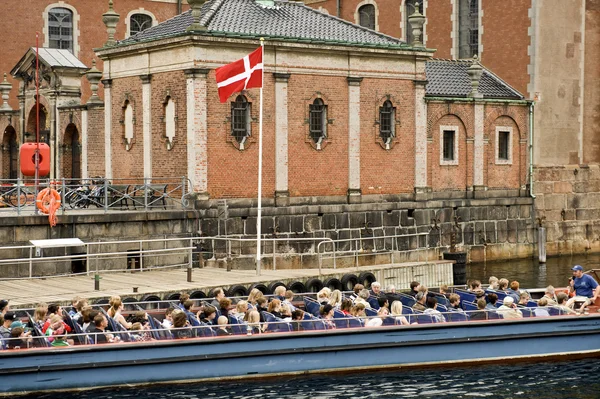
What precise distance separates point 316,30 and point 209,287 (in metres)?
12.9

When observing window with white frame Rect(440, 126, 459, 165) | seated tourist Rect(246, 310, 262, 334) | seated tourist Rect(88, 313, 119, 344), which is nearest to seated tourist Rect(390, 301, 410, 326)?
seated tourist Rect(246, 310, 262, 334)

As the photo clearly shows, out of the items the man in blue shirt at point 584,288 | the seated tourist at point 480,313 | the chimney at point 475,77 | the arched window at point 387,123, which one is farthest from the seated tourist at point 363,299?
the chimney at point 475,77

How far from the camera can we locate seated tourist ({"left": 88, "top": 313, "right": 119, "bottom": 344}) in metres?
21.2

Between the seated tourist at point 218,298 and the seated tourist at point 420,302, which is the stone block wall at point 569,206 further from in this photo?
the seated tourist at point 218,298

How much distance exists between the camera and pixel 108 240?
3177 cm

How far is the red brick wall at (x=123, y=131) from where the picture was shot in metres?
37.2

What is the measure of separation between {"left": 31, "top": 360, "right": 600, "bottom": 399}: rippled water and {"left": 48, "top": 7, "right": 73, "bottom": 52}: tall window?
3441 centimetres

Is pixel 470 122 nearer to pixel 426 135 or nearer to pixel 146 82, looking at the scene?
pixel 426 135

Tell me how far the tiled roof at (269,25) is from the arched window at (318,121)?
2144 millimetres

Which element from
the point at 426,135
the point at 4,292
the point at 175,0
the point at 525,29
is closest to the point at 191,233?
the point at 4,292

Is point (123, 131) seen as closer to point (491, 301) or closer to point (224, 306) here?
point (224, 306)

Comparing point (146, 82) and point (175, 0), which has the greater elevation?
point (175, 0)

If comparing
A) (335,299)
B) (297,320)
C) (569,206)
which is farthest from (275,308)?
(569,206)

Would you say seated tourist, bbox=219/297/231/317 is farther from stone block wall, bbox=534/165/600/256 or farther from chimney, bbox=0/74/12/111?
chimney, bbox=0/74/12/111
